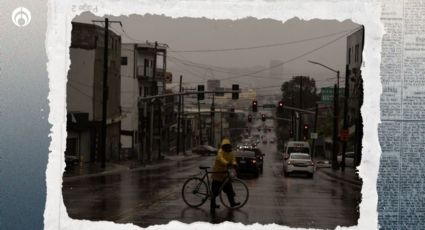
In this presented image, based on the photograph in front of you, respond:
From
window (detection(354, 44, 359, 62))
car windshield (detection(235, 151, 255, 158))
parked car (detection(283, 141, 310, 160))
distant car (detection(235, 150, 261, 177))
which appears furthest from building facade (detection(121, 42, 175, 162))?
window (detection(354, 44, 359, 62))

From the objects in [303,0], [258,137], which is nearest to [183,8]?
[303,0]

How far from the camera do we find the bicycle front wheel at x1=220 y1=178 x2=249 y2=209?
33.5 feet

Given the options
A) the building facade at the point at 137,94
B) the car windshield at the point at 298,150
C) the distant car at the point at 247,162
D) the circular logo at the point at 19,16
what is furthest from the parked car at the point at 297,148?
the circular logo at the point at 19,16

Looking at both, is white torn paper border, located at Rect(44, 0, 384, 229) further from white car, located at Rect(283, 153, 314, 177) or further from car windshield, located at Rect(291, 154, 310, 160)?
car windshield, located at Rect(291, 154, 310, 160)

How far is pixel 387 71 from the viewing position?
→ 6629 millimetres

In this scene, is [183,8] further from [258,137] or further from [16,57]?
[258,137]

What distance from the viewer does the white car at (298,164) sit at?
81.7ft

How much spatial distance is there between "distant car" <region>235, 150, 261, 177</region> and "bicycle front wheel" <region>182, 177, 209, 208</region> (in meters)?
9.38

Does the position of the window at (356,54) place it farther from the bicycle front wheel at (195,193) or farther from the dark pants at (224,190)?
the bicycle front wheel at (195,193)

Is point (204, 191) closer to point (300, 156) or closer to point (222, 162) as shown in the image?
point (222, 162)

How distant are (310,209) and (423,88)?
311 cm

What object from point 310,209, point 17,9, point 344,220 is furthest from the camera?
point 310,209

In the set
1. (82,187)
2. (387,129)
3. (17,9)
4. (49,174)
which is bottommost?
(82,187)

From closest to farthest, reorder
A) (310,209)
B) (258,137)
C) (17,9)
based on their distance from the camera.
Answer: (17,9)
(310,209)
(258,137)
